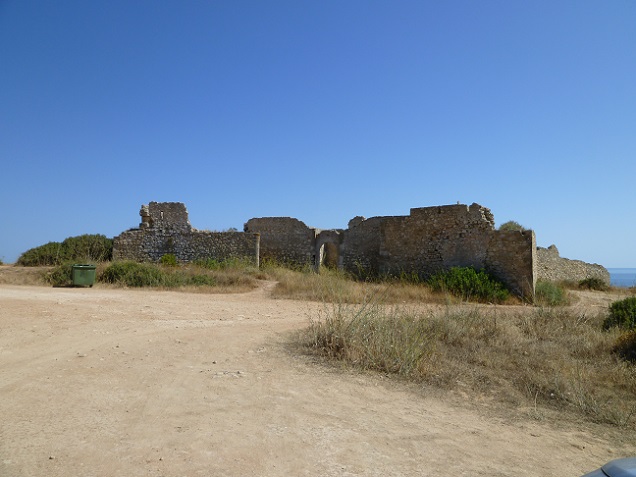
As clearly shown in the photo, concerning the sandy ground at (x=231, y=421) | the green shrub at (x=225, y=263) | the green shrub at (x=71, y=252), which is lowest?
the sandy ground at (x=231, y=421)

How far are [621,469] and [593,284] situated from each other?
27.0m

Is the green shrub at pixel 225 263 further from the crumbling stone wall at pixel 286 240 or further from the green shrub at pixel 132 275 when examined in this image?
the green shrub at pixel 132 275

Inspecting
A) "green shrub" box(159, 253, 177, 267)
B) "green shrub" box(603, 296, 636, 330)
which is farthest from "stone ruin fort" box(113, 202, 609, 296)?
"green shrub" box(603, 296, 636, 330)

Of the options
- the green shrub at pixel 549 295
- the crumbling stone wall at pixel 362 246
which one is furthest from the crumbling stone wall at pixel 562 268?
the crumbling stone wall at pixel 362 246

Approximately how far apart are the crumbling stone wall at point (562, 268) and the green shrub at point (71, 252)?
20532mm

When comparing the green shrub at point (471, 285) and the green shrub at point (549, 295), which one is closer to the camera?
the green shrub at point (549, 295)

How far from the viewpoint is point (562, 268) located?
25359 millimetres

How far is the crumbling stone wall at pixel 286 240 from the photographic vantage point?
21.2 m

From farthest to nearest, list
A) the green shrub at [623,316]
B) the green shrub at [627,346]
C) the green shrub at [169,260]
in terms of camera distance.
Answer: the green shrub at [169,260]
the green shrub at [623,316]
the green shrub at [627,346]

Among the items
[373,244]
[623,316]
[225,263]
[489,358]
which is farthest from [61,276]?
[623,316]

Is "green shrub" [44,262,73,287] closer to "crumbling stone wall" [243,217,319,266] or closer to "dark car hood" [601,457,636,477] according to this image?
"crumbling stone wall" [243,217,319,266]

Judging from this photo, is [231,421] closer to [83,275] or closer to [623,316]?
[623,316]

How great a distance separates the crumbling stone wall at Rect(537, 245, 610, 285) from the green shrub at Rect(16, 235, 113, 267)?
20.5 meters

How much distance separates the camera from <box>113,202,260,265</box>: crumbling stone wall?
818 inches
